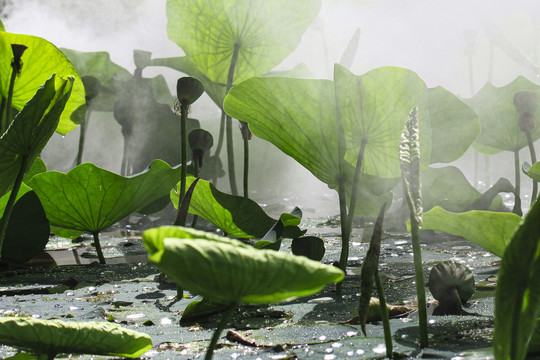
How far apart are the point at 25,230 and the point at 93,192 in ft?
0.37

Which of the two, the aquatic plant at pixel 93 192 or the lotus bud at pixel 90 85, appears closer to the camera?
the aquatic plant at pixel 93 192

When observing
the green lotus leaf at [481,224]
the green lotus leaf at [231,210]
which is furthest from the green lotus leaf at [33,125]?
the green lotus leaf at [481,224]

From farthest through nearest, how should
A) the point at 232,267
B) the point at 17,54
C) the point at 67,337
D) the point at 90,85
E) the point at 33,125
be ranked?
the point at 90,85
the point at 17,54
the point at 33,125
the point at 67,337
the point at 232,267

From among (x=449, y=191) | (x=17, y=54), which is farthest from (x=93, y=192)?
(x=449, y=191)

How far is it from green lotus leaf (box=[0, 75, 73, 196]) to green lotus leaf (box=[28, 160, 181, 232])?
0.23 metres

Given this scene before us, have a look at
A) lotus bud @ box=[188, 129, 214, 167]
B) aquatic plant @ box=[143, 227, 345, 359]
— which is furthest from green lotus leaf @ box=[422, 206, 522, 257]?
lotus bud @ box=[188, 129, 214, 167]

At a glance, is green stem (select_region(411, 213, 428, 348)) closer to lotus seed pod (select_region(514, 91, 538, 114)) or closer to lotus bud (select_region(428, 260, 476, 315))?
lotus bud (select_region(428, 260, 476, 315))

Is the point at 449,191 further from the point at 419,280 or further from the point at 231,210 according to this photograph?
the point at 419,280

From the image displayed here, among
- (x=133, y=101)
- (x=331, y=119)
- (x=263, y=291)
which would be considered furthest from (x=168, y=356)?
(x=133, y=101)

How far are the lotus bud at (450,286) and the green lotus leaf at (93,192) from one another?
445 mm

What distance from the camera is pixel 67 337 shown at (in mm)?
304

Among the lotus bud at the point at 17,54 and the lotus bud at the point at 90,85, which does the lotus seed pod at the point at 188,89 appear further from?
the lotus bud at the point at 90,85

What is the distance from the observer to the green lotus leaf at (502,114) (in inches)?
44.4

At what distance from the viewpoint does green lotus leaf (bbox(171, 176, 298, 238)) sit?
699 millimetres
